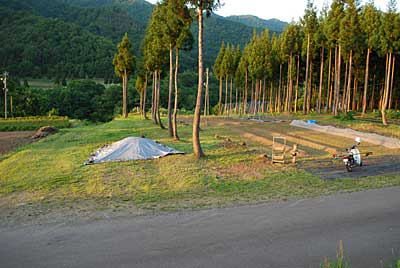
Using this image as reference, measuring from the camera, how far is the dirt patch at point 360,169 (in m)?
10.1

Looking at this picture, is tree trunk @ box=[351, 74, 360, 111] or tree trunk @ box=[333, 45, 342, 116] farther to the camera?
tree trunk @ box=[351, 74, 360, 111]

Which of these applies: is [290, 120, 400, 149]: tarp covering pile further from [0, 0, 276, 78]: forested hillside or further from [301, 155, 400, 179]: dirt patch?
[0, 0, 276, 78]: forested hillside

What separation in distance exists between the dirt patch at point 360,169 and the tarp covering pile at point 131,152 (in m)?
5.38

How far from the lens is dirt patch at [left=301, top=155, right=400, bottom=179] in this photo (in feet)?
33.2

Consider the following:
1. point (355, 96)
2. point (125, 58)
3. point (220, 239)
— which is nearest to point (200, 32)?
point (220, 239)

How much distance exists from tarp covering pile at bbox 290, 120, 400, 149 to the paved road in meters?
9.22

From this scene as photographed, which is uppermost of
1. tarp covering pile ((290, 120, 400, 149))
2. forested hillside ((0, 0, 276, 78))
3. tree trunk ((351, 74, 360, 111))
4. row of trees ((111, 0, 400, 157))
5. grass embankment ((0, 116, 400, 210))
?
forested hillside ((0, 0, 276, 78))

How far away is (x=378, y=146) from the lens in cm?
1548

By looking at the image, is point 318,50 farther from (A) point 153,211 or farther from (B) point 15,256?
(B) point 15,256

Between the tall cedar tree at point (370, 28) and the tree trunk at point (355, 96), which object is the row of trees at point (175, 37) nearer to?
the tall cedar tree at point (370, 28)

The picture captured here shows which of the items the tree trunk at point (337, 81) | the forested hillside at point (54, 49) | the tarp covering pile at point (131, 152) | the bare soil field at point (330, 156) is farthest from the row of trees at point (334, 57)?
the forested hillside at point (54, 49)

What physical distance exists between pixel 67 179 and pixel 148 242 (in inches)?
221

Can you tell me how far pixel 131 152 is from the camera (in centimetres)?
1345

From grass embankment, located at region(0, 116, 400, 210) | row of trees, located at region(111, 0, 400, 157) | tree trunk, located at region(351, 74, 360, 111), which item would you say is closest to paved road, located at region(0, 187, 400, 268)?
grass embankment, located at region(0, 116, 400, 210)
